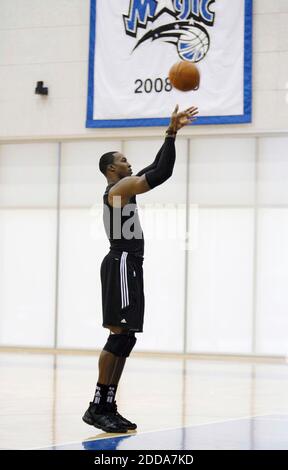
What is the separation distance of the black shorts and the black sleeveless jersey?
0.18ft

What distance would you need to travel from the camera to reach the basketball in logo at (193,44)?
15.1m

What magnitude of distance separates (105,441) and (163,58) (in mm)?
Answer: 9887

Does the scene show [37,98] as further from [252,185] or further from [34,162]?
[252,185]

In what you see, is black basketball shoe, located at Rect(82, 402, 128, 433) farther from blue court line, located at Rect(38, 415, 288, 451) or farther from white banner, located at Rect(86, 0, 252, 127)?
white banner, located at Rect(86, 0, 252, 127)

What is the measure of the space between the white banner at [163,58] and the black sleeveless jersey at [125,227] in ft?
26.1

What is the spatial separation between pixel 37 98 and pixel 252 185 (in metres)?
3.79

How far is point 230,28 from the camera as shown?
14938 mm

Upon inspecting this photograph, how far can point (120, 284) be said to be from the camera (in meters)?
7.11

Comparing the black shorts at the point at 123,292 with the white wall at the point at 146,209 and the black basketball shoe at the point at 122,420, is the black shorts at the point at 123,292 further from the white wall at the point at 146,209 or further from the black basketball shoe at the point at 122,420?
the white wall at the point at 146,209

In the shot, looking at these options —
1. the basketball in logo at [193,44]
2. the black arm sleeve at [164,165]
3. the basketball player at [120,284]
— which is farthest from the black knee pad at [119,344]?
the basketball in logo at [193,44]

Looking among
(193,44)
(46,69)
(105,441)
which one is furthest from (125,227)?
(46,69)

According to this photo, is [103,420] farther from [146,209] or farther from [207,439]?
[146,209]
